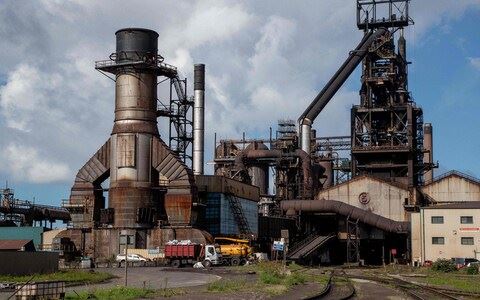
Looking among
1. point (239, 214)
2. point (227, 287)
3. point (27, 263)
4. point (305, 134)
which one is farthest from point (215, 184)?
point (227, 287)

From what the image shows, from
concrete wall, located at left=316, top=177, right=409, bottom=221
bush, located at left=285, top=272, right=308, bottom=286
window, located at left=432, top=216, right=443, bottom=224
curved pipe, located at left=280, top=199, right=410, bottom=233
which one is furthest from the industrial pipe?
bush, located at left=285, top=272, right=308, bottom=286

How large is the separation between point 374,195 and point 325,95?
1306cm

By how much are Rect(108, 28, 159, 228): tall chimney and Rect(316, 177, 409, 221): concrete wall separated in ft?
78.2

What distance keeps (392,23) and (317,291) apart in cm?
6837

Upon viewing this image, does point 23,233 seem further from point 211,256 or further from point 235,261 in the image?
point 235,261

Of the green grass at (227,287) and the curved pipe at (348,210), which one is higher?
the curved pipe at (348,210)

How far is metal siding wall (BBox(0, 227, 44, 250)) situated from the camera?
72.6 meters

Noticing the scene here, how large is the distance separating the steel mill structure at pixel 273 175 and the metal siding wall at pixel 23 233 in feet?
15.6

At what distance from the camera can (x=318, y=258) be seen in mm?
75250

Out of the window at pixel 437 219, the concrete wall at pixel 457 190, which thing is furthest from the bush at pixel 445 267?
the concrete wall at pixel 457 190

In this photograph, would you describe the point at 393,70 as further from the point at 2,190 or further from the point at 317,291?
the point at 317,291

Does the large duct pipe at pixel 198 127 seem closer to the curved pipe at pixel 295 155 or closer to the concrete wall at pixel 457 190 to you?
the curved pipe at pixel 295 155

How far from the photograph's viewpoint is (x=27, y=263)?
137ft

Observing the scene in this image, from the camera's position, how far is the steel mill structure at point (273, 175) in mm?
66812
